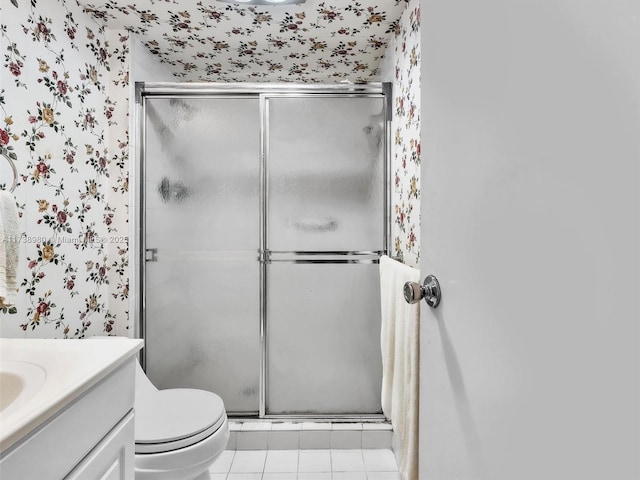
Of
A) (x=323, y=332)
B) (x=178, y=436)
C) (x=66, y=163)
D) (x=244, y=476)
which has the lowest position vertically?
(x=244, y=476)

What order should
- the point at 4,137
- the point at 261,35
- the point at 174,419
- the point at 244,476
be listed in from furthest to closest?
1. the point at 261,35
2. the point at 244,476
3. the point at 174,419
4. the point at 4,137

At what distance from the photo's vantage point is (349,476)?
1697 mm

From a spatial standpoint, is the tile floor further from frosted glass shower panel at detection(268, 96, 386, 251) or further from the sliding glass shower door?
frosted glass shower panel at detection(268, 96, 386, 251)

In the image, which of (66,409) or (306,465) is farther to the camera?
(306,465)

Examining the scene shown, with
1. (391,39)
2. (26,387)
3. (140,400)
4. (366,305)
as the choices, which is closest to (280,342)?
(366,305)

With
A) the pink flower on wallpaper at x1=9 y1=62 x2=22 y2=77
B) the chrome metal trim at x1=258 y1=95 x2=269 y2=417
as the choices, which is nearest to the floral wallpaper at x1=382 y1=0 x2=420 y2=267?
the chrome metal trim at x1=258 y1=95 x2=269 y2=417

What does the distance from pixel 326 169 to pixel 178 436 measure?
1382 mm

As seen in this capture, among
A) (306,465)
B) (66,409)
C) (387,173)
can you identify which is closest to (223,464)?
(306,465)

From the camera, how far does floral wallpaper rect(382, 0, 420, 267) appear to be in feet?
5.04
